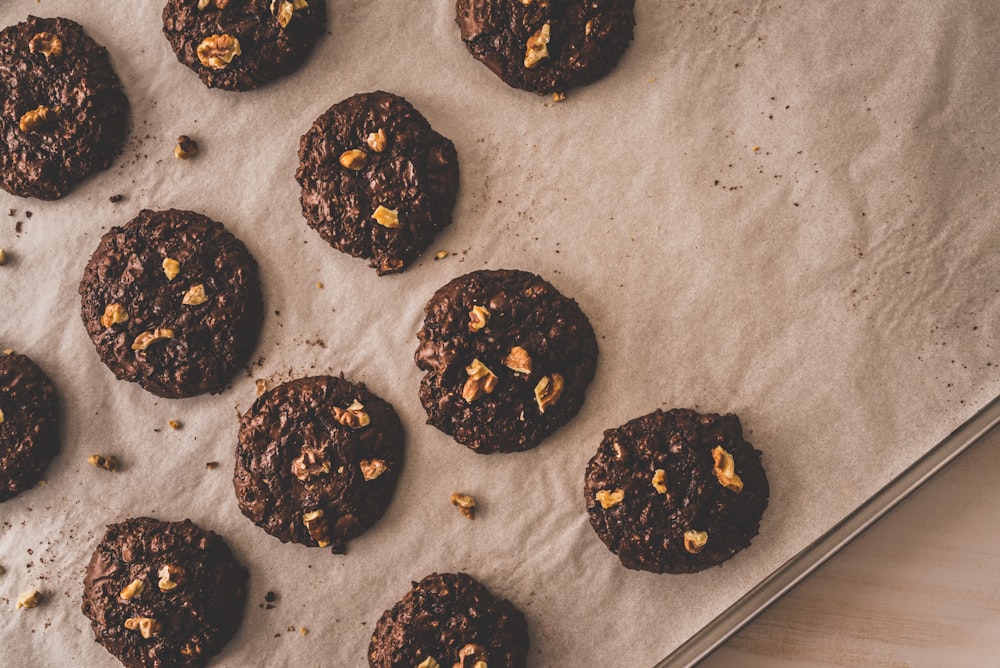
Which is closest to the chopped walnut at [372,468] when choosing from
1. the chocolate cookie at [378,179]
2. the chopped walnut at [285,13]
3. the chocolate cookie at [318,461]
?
the chocolate cookie at [318,461]

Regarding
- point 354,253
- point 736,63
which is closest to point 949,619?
point 736,63

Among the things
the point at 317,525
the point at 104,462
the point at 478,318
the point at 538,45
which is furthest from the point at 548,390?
the point at 104,462

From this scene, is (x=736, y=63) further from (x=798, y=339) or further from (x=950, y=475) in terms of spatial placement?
(x=950, y=475)

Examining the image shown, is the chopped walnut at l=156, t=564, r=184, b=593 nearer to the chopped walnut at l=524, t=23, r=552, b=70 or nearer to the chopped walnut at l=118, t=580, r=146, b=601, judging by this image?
the chopped walnut at l=118, t=580, r=146, b=601

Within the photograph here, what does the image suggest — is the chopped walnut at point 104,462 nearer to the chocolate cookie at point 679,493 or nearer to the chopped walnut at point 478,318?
the chopped walnut at point 478,318

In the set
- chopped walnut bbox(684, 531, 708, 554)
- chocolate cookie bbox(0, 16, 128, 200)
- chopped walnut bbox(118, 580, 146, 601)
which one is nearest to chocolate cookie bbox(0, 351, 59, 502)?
chopped walnut bbox(118, 580, 146, 601)

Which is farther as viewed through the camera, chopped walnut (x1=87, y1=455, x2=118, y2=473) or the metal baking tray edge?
chopped walnut (x1=87, y1=455, x2=118, y2=473)
